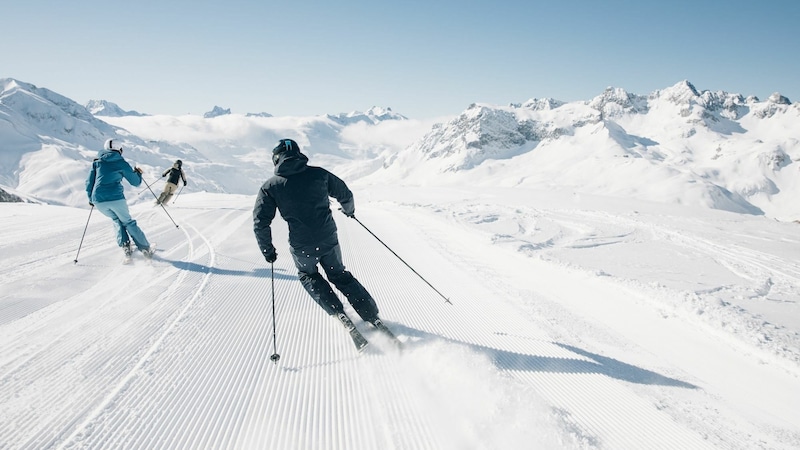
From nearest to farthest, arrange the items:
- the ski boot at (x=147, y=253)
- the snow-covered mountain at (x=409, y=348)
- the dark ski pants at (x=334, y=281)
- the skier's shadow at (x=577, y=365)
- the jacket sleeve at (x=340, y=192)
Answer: the snow-covered mountain at (x=409, y=348), the skier's shadow at (x=577, y=365), the dark ski pants at (x=334, y=281), the jacket sleeve at (x=340, y=192), the ski boot at (x=147, y=253)

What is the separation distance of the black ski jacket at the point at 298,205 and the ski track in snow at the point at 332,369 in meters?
1.11

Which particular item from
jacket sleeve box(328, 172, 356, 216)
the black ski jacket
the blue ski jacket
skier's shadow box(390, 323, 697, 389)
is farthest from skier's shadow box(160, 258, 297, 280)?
skier's shadow box(390, 323, 697, 389)

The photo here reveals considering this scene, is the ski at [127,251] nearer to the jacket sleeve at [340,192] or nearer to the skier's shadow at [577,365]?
the jacket sleeve at [340,192]

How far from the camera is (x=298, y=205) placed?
425cm

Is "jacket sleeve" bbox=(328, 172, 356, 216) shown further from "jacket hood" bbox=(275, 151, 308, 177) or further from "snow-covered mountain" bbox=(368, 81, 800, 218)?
"snow-covered mountain" bbox=(368, 81, 800, 218)

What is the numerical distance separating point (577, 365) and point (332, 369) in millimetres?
2483

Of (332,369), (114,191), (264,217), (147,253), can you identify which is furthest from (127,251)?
(332,369)

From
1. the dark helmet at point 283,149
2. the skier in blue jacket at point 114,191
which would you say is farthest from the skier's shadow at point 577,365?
the skier in blue jacket at point 114,191

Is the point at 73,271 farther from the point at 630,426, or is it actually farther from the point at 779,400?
the point at 779,400

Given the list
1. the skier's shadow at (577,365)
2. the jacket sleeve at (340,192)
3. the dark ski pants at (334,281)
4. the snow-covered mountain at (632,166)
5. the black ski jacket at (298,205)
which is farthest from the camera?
the snow-covered mountain at (632,166)

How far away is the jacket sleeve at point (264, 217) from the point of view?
425 centimetres

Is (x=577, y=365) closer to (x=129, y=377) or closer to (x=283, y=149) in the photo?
(x=283, y=149)

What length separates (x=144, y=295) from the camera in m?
5.49

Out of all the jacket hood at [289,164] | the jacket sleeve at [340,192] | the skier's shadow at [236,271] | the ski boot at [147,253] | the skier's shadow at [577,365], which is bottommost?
the skier's shadow at [577,365]
